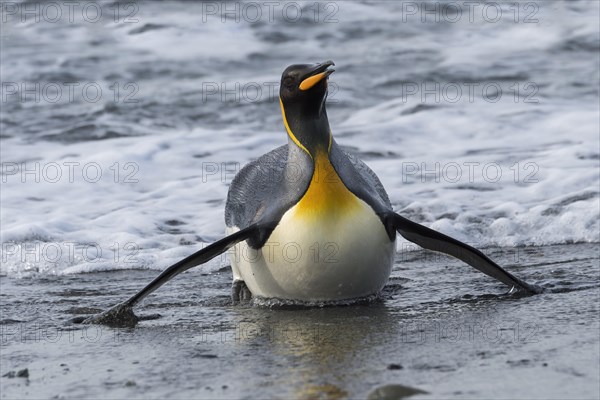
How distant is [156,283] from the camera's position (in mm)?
4648

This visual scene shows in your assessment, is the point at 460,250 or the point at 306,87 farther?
the point at 460,250

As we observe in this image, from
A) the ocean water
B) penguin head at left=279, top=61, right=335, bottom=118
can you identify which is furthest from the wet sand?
penguin head at left=279, top=61, right=335, bottom=118

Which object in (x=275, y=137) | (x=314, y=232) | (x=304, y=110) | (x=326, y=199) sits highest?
(x=304, y=110)

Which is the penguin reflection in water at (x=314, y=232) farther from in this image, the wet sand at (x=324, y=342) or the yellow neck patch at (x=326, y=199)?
the wet sand at (x=324, y=342)

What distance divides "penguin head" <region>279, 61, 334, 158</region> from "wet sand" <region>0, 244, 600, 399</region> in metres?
0.74

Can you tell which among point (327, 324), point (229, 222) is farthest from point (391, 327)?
point (229, 222)

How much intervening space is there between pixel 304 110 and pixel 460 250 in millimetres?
945

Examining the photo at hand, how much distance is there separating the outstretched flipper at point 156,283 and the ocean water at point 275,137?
128 mm

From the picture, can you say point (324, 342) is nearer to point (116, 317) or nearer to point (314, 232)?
point (314, 232)

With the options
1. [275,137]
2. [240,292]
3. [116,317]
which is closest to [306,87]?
[240,292]

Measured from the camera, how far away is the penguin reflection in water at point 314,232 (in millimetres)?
4551

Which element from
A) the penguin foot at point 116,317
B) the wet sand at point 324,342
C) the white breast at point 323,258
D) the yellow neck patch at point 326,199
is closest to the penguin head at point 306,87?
the yellow neck patch at point 326,199

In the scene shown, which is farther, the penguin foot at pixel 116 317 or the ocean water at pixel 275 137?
the ocean water at pixel 275 137

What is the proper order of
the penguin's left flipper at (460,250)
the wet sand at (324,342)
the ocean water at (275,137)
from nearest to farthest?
the wet sand at (324,342)
the penguin's left flipper at (460,250)
the ocean water at (275,137)
